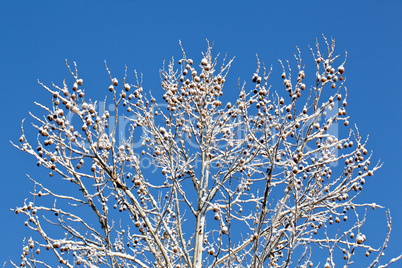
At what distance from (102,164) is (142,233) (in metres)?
1.59

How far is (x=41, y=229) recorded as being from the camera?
699 centimetres

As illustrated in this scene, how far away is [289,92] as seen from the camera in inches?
262

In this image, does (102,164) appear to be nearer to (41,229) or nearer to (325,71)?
(41,229)

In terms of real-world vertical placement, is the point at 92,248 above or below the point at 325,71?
below

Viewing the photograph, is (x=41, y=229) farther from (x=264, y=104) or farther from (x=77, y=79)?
(x=264, y=104)

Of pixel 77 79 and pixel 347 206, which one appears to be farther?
pixel 347 206

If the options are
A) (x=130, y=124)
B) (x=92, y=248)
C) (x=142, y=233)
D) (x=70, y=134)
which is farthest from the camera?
(x=130, y=124)

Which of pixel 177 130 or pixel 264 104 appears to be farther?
pixel 177 130

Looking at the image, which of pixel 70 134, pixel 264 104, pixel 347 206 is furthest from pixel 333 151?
pixel 70 134

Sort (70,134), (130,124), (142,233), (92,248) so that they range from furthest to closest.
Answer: (130,124), (142,233), (92,248), (70,134)

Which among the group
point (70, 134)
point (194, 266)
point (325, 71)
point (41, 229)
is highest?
point (325, 71)

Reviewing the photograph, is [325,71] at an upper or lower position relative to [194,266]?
upper

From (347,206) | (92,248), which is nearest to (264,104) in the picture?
(347,206)

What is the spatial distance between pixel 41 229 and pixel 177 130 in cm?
280
